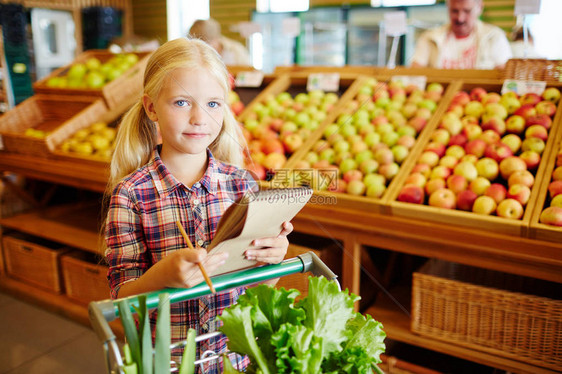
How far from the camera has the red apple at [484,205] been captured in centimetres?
182

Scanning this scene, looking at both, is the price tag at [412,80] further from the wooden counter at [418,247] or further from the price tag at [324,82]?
the wooden counter at [418,247]

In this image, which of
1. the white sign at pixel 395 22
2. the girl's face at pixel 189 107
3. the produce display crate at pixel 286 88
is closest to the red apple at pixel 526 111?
the produce display crate at pixel 286 88

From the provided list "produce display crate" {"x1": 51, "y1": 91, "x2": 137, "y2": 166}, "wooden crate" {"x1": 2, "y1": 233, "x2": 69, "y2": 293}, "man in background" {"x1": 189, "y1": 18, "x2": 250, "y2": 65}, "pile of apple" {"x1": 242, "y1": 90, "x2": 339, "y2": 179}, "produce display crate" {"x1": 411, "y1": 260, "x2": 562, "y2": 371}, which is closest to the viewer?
"produce display crate" {"x1": 411, "y1": 260, "x2": 562, "y2": 371}

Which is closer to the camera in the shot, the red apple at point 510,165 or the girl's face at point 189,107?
the girl's face at point 189,107

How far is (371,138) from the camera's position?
2461mm

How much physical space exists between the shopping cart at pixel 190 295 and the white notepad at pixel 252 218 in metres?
0.04

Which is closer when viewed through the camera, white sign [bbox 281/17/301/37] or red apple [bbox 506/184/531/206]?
red apple [bbox 506/184/531/206]

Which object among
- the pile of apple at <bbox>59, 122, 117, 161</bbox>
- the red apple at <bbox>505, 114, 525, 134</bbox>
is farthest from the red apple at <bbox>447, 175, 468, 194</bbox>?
the pile of apple at <bbox>59, 122, 117, 161</bbox>

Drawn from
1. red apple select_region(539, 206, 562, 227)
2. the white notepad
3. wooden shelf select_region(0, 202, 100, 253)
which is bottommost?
wooden shelf select_region(0, 202, 100, 253)

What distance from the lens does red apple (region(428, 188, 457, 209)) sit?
1.91 m

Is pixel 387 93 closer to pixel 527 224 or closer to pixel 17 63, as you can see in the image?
pixel 527 224

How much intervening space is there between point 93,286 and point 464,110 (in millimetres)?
2426

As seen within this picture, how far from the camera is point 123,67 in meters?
3.62

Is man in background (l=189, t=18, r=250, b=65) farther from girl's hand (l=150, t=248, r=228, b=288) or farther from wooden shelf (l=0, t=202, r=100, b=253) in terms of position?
girl's hand (l=150, t=248, r=228, b=288)
